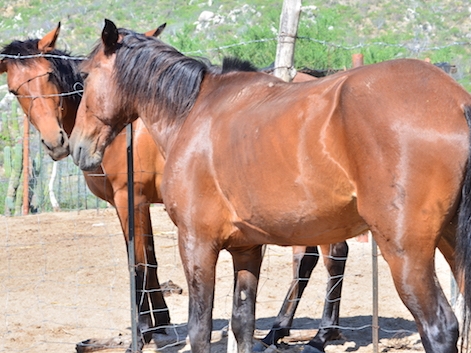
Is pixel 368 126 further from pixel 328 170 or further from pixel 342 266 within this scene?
pixel 342 266

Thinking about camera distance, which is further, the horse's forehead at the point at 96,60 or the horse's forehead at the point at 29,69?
the horse's forehead at the point at 29,69

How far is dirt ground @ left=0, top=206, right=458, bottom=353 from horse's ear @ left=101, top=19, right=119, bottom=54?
7.51ft

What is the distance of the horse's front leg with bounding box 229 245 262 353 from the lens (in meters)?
4.22

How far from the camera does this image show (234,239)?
150 inches

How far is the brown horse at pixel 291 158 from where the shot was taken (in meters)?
2.90

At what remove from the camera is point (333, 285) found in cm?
538

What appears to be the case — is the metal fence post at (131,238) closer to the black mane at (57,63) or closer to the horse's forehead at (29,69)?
the black mane at (57,63)

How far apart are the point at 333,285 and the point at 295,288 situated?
12.3 inches

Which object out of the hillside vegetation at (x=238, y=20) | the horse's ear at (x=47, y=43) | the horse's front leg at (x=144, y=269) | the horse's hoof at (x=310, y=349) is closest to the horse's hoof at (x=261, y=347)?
the horse's hoof at (x=310, y=349)

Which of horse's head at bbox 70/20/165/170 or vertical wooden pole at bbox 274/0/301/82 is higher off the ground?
vertical wooden pole at bbox 274/0/301/82

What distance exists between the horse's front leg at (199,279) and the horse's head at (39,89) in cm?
195

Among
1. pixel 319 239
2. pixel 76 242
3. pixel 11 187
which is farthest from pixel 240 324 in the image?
pixel 11 187

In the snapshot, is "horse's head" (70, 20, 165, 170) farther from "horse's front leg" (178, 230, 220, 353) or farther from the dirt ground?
the dirt ground

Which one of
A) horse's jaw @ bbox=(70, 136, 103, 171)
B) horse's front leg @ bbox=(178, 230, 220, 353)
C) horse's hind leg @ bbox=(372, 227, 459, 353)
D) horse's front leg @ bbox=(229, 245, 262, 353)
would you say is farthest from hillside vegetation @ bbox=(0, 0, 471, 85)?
horse's hind leg @ bbox=(372, 227, 459, 353)
